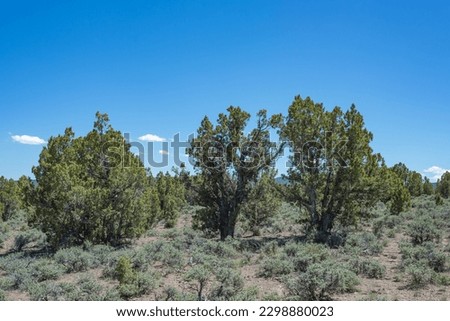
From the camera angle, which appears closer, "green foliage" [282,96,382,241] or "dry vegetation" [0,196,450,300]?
"dry vegetation" [0,196,450,300]

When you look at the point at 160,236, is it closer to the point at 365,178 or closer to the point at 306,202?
the point at 306,202

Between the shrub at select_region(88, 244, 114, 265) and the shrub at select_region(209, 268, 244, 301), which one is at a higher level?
the shrub at select_region(88, 244, 114, 265)

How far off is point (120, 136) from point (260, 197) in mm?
8508

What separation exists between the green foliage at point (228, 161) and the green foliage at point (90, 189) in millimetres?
3427

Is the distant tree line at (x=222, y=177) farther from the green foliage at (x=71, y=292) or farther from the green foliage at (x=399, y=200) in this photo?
the green foliage at (x=399, y=200)

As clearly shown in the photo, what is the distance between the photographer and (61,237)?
17.2 meters

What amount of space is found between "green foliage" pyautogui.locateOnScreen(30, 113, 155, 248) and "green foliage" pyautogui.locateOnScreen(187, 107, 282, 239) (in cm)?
343

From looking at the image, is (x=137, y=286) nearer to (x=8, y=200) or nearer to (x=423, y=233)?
(x=423, y=233)

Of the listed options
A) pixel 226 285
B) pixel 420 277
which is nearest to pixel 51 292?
pixel 226 285

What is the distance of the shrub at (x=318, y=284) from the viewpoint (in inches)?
352

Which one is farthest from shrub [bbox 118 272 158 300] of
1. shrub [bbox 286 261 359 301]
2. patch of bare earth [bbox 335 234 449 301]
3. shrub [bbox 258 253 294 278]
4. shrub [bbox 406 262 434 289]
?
shrub [bbox 406 262 434 289]

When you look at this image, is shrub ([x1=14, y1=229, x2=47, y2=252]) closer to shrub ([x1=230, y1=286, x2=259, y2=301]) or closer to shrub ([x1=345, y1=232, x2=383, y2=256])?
shrub ([x1=230, y1=286, x2=259, y2=301])

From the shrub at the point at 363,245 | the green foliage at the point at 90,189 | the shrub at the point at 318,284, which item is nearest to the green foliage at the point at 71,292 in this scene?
the shrub at the point at 318,284

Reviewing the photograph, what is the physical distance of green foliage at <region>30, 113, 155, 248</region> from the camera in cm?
1688
